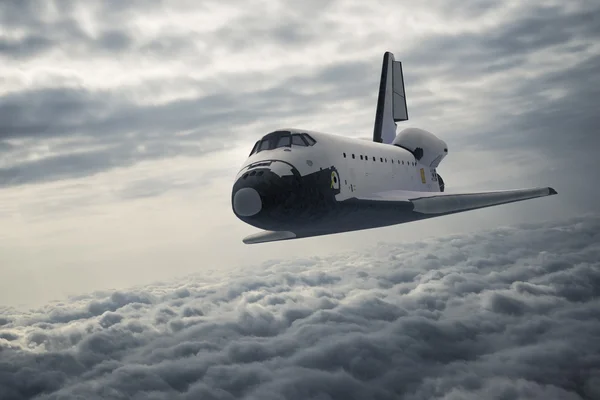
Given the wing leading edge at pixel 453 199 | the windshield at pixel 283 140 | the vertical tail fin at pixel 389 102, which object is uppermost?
the vertical tail fin at pixel 389 102

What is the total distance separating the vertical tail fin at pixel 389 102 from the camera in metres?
27.5

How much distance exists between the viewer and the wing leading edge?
14992 mm

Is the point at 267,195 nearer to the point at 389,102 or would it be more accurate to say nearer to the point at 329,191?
the point at 329,191

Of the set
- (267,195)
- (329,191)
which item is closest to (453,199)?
(329,191)

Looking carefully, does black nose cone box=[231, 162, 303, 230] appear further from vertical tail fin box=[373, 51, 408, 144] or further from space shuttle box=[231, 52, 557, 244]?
vertical tail fin box=[373, 51, 408, 144]

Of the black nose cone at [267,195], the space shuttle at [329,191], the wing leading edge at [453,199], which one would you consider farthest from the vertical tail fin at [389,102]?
the black nose cone at [267,195]

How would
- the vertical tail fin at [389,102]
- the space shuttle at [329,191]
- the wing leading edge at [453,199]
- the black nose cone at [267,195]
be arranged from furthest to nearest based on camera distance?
the vertical tail fin at [389,102] → the wing leading edge at [453,199] → the space shuttle at [329,191] → the black nose cone at [267,195]

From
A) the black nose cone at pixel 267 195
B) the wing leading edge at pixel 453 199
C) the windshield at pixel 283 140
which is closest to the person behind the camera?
the black nose cone at pixel 267 195

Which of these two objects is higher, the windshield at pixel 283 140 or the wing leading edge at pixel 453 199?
the windshield at pixel 283 140

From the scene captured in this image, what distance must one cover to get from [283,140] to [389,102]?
16.4 metres

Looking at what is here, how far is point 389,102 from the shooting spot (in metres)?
28.3

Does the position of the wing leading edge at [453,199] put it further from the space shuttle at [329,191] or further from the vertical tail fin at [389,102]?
the vertical tail fin at [389,102]

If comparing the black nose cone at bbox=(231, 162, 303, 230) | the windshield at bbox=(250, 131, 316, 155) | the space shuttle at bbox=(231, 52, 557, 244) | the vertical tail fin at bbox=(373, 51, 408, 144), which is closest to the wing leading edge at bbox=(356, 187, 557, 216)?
the space shuttle at bbox=(231, 52, 557, 244)

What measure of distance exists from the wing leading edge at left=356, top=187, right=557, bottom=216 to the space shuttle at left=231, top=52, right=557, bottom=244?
0.12 ft
